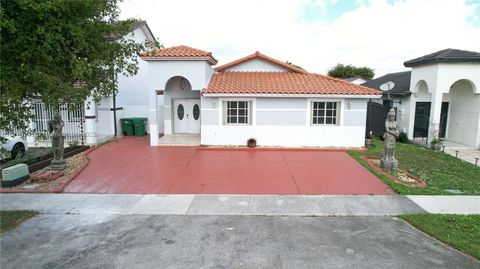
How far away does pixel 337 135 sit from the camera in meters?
14.6

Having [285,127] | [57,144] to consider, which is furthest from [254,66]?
[57,144]

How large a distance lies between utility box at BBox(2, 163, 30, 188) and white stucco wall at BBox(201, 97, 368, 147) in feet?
23.8

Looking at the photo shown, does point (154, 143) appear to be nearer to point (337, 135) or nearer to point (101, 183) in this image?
point (101, 183)

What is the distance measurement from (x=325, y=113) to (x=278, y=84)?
2.61 metres

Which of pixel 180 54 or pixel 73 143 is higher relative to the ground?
pixel 180 54

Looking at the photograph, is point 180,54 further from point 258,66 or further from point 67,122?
point 67,122

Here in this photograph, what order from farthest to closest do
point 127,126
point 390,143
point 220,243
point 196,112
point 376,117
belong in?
point 127,126 → point 376,117 → point 196,112 → point 390,143 → point 220,243

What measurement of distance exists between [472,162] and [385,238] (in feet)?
31.0

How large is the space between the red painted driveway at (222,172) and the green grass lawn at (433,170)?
0.59 metres

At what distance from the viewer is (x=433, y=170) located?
11.0 meters

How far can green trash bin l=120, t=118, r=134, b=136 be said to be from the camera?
59.8 ft

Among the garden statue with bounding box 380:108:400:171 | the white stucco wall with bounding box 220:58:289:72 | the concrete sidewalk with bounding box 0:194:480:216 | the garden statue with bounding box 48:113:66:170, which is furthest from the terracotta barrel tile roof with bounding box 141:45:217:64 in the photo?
the garden statue with bounding box 380:108:400:171

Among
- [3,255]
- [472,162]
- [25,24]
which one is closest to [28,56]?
[25,24]

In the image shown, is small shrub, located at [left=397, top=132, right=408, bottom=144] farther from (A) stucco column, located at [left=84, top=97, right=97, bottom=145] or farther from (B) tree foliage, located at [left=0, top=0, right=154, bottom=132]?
(A) stucco column, located at [left=84, top=97, right=97, bottom=145]
